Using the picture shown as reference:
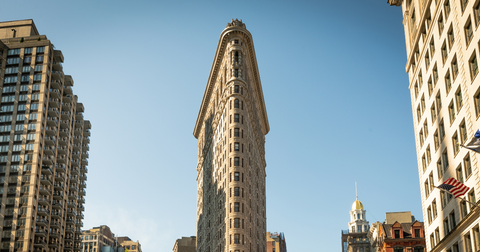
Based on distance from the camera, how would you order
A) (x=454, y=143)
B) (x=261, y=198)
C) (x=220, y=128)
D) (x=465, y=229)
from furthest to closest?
(x=261, y=198), (x=220, y=128), (x=454, y=143), (x=465, y=229)

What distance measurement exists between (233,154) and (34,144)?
58815 millimetres

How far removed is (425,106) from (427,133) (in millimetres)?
3360

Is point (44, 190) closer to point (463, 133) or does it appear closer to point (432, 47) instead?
point (432, 47)

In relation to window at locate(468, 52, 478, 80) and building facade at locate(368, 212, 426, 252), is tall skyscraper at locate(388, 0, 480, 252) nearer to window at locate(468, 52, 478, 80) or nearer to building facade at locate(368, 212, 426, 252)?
window at locate(468, 52, 478, 80)

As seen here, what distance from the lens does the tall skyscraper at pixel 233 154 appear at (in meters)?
116

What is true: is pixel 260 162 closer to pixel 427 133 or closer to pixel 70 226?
pixel 70 226

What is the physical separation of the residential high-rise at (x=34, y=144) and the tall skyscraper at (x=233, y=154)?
4294 cm

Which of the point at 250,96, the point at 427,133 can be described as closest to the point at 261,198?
the point at 250,96

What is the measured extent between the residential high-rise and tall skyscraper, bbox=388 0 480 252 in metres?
105

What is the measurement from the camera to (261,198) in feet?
474

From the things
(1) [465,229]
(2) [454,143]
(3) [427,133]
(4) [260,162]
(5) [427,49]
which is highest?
(4) [260,162]

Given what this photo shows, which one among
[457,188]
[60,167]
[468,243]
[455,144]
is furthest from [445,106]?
[60,167]

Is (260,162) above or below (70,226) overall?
above

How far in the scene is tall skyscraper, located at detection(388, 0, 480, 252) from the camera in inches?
1993
